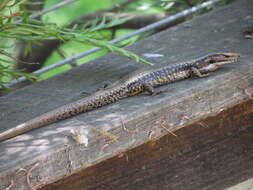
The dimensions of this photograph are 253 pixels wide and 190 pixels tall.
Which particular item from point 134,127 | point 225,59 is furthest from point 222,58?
point 134,127

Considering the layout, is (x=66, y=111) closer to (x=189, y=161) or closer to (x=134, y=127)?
(x=134, y=127)

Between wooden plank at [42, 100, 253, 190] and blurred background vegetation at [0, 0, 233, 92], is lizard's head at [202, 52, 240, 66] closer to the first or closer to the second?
wooden plank at [42, 100, 253, 190]

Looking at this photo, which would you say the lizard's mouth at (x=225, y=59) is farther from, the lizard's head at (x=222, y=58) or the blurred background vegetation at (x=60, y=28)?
the blurred background vegetation at (x=60, y=28)

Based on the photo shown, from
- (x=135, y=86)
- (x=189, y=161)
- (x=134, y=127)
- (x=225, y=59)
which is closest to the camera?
(x=134, y=127)

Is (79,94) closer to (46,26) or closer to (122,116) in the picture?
(46,26)

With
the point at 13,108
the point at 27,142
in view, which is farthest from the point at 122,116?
the point at 13,108

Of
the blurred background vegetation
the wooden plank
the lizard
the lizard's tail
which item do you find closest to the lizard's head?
the lizard

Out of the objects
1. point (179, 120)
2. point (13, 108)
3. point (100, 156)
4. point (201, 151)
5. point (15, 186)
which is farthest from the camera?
point (13, 108)
